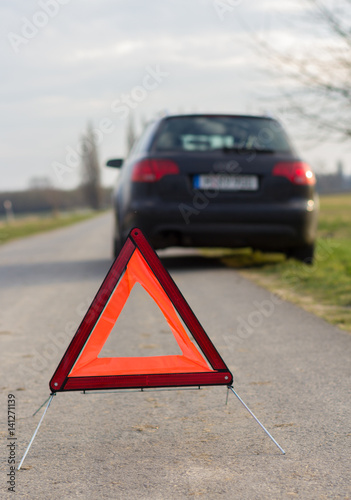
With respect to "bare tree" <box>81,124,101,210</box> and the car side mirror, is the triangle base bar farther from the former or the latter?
"bare tree" <box>81,124,101,210</box>

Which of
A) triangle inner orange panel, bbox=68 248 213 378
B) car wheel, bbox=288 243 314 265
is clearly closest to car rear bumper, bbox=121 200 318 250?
car wheel, bbox=288 243 314 265

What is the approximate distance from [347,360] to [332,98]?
337 inches

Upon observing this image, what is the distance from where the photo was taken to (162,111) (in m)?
8.32

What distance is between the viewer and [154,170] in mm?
7434

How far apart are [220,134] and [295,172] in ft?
3.54

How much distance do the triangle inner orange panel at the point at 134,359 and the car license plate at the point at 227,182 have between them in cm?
476

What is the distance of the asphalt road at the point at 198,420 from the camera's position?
234 centimetres

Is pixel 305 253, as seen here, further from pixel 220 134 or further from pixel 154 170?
pixel 154 170

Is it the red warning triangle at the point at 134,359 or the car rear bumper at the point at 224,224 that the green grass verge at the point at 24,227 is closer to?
the car rear bumper at the point at 224,224

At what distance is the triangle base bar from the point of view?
2.65m

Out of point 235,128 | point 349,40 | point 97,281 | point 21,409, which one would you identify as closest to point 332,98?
point 349,40

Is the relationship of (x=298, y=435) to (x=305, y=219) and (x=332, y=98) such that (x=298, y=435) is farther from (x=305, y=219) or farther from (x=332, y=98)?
(x=332, y=98)

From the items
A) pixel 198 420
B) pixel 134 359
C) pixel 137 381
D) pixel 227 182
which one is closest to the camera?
pixel 137 381

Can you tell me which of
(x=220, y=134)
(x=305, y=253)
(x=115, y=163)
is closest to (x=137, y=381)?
(x=220, y=134)
